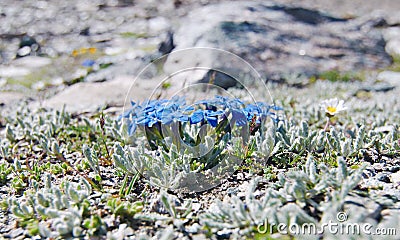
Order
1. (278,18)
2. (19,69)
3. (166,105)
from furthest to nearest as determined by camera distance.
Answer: (278,18)
(19,69)
(166,105)

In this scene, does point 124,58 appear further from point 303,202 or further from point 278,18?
point 303,202

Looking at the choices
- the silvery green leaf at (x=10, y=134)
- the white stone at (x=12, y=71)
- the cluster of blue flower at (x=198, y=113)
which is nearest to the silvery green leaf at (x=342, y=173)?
the cluster of blue flower at (x=198, y=113)

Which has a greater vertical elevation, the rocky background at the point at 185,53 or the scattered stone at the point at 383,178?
the scattered stone at the point at 383,178

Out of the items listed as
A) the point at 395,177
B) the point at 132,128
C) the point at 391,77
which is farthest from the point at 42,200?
the point at 391,77

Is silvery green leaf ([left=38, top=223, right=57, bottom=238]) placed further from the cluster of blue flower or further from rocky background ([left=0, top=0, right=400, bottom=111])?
rocky background ([left=0, top=0, right=400, bottom=111])

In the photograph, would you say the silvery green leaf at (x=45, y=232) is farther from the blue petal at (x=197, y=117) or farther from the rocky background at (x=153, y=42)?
the rocky background at (x=153, y=42)

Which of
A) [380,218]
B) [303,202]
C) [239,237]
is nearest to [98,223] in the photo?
[239,237]
